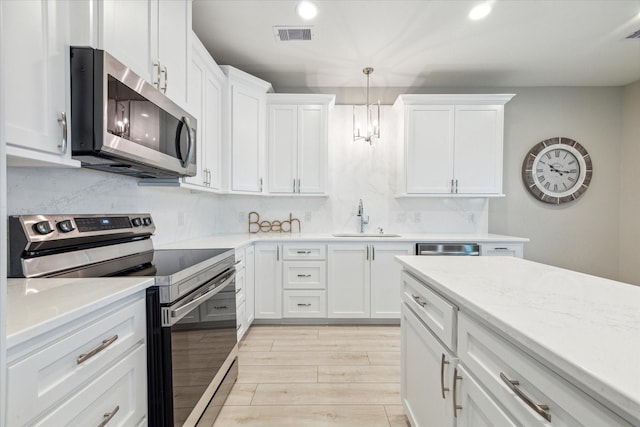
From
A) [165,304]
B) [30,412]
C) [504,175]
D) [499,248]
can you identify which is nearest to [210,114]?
[165,304]

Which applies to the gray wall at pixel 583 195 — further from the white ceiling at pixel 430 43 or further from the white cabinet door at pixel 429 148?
the white cabinet door at pixel 429 148

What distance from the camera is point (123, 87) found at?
1.25 metres

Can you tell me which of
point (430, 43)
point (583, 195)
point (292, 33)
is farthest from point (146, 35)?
point (583, 195)

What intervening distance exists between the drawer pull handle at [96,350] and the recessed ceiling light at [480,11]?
305cm

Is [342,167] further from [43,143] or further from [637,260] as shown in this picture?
[637,260]

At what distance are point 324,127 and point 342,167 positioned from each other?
1.95 feet

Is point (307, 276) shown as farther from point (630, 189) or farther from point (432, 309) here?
point (630, 189)

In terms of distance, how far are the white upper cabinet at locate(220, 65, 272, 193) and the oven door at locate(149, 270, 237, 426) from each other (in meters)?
1.46

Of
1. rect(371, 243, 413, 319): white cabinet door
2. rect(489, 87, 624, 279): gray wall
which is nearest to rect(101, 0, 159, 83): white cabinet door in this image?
rect(371, 243, 413, 319): white cabinet door

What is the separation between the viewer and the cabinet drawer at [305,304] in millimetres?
3029

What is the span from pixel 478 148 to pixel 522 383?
3.07 meters

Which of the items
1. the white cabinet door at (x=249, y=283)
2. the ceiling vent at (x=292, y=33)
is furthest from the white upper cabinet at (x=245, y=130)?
the white cabinet door at (x=249, y=283)

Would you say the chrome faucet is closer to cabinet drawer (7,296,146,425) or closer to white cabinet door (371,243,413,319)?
white cabinet door (371,243,413,319)

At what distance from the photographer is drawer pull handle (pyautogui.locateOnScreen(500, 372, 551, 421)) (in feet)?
2.06
